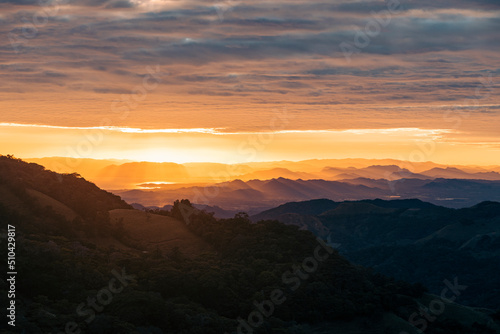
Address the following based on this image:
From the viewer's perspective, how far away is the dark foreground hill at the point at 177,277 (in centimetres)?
5578

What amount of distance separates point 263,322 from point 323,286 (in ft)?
53.1

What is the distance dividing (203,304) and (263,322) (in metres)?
8.10

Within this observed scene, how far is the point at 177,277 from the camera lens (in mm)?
65875

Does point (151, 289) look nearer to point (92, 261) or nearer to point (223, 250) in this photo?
point (92, 261)

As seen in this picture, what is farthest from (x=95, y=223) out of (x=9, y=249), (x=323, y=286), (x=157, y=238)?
(x=323, y=286)

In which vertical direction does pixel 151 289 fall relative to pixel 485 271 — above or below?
above

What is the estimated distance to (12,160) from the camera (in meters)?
93.0

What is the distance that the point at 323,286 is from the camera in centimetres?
7425

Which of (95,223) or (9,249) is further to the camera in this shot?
(95,223)

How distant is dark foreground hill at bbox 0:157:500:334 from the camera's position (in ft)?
183

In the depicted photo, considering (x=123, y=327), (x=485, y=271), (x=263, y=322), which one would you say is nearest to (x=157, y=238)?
(x=263, y=322)

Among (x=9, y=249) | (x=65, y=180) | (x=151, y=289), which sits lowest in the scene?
(x=151, y=289)

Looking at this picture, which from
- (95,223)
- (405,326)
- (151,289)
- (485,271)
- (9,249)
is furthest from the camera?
(485,271)

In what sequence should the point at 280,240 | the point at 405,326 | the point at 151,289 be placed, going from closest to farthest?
the point at 151,289
the point at 405,326
the point at 280,240
